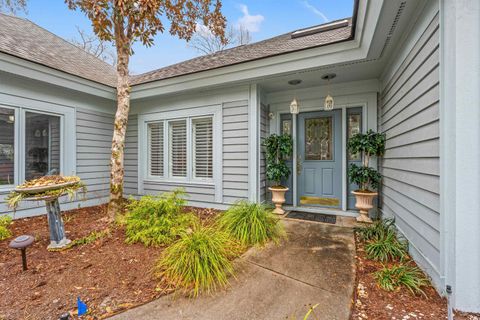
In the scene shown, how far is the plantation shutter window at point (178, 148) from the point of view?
529cm

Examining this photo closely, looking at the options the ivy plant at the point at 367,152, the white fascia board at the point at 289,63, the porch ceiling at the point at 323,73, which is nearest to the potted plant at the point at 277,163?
the porch ceiling at the point at 323,73

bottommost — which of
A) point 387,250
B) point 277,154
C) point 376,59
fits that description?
point 387,250

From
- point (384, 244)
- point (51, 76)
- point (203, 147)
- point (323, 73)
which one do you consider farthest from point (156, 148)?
point (384, 244)

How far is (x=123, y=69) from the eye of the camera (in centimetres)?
386

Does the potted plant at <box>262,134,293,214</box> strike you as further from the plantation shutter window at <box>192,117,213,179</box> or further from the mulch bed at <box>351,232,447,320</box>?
the mulch bed at <box>351,232,447,320</box>

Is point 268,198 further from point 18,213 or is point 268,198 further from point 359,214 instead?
point 18,213

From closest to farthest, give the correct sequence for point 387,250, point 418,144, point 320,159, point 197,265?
1. point 197,265
2. point 418,144
3. point 387,250
4. point 320,159

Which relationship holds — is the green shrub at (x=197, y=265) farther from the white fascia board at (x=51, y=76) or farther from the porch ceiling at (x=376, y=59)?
the white fascia board at (x=51, y=76)

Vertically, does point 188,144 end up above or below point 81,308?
above

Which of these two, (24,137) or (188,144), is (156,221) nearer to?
(188,144)

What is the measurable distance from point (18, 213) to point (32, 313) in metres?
3.53

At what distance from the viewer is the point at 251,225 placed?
3.08m

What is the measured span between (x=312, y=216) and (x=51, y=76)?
578 cm

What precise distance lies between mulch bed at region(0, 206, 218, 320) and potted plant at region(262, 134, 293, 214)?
8.05ft
